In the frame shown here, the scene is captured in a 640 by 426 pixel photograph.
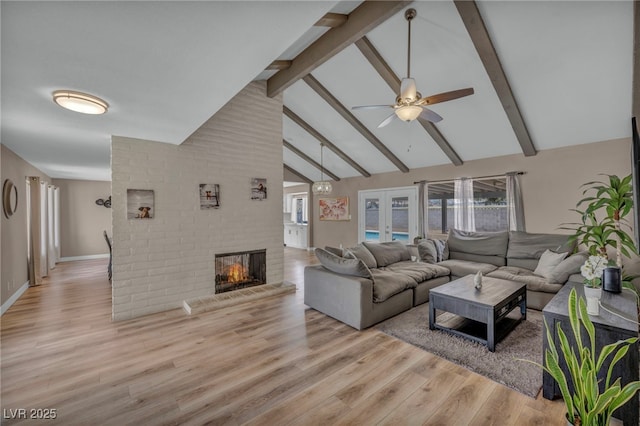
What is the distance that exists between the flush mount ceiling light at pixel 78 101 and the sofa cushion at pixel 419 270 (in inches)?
150

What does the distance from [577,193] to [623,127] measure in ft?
3.67

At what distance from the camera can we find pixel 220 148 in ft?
13.4

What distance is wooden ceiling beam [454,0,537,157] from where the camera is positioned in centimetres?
283

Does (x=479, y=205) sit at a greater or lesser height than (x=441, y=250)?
greater

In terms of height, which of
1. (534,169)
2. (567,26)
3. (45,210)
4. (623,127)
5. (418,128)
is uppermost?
(567,26)

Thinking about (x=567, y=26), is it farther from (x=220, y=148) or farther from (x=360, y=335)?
(x=220, y=148)

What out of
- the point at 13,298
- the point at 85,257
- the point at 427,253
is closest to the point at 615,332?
the point at 427,253

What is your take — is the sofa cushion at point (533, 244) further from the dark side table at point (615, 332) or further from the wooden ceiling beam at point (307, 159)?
the wooden ceiling beam at point (307, 159)

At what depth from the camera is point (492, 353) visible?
8.22ft

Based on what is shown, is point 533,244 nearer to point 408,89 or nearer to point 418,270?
point 418,270

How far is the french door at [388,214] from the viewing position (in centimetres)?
694

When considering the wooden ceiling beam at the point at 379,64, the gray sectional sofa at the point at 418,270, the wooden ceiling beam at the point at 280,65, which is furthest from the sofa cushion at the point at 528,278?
the wooden ceiling beam at the point at 280,65

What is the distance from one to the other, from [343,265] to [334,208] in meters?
5.58

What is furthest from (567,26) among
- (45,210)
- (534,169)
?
(45,210)
